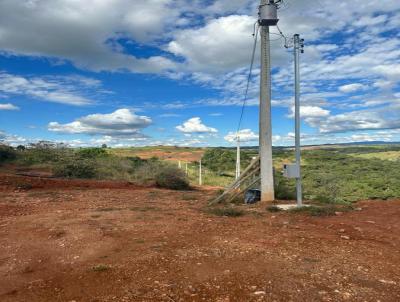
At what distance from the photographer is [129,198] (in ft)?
47.7

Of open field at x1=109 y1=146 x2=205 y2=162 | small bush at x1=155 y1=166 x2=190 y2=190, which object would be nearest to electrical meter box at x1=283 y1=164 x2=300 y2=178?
small bush at x1=155 y1=166 x2=190 y2=190

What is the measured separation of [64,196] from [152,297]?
1083cm

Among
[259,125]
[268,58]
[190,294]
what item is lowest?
[190,294]

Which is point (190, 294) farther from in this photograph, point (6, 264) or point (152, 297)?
point (6, 264)

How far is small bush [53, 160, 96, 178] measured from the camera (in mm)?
24484

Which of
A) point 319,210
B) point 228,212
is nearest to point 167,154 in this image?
point 228,212

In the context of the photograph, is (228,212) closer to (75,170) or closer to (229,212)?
(229,212)

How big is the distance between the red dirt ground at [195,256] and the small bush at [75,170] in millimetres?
13840

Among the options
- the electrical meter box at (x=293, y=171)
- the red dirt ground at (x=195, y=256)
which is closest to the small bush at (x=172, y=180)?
the red dirt ground at (x=195, y=256)

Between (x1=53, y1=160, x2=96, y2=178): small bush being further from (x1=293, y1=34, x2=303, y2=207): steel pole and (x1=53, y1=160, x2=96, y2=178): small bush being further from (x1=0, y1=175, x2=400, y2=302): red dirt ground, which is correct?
(x1=293, y1=34, x2=303, y2=207): steel pole

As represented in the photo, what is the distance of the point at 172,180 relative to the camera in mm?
21203

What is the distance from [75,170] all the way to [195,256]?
2017 centimetres

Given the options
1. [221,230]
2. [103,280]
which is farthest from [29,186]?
[103,280]

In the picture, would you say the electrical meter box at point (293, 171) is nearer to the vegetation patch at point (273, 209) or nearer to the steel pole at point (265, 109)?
the vegetation patch at point (273, 209)
